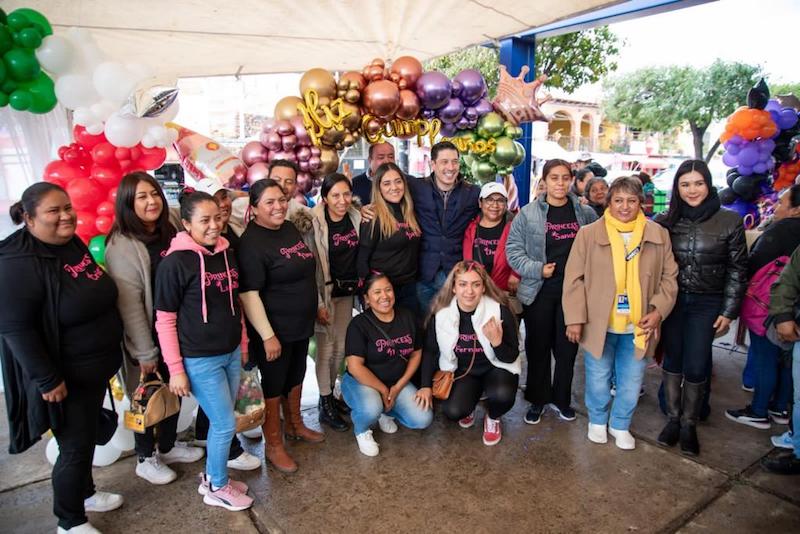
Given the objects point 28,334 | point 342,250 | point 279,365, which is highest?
point 342,250

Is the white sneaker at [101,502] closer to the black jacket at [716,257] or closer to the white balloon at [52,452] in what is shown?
the white balloon at [52,452]

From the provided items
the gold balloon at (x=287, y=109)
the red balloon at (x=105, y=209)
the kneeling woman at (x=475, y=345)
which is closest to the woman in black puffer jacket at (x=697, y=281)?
the kneeling woman at (x=475, y=345)

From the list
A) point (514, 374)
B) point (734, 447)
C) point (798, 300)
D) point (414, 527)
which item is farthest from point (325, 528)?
point (798, 300)

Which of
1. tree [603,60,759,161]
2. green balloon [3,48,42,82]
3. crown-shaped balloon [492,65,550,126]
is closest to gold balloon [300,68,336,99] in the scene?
crown-shaped balloon [492,65,550,126]

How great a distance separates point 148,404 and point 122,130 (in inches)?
62.1

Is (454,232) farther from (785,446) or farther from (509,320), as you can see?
(785,446)

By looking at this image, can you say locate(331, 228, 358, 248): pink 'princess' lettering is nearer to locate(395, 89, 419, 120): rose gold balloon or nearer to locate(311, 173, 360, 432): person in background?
locate(311, 173, 360, 432): person in background

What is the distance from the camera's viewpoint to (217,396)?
251 centimetres

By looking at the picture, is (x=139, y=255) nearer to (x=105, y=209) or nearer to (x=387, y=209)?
(x=105, y=209)

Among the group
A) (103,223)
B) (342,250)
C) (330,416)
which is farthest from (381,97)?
(330,416)

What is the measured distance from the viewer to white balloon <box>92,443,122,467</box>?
3.02 m

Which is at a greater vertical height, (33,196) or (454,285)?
(33,196)

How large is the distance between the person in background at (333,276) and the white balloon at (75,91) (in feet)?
4.74

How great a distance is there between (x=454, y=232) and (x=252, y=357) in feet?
5.15
